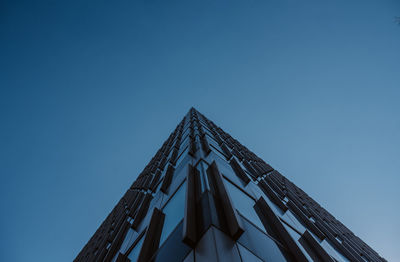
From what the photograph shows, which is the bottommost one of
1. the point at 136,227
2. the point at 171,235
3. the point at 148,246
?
the point at 136,227

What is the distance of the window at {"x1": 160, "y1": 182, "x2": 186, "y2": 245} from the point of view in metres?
5.58

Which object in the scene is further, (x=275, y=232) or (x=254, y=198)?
(x=254, y=198)

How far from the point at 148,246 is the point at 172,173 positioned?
17.0ft

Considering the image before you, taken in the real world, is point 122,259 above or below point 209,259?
below

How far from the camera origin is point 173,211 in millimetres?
6426

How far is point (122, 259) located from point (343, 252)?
11.5m

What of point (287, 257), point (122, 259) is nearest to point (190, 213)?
point (287, 257)

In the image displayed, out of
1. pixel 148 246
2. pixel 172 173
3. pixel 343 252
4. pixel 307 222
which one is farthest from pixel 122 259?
pixel 343 252

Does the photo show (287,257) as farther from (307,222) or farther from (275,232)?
(307,222)

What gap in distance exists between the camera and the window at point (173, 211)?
5.58m

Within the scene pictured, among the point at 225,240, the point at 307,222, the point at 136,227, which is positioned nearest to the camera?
the point at 225,240

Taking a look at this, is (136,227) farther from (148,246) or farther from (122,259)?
(148,246)

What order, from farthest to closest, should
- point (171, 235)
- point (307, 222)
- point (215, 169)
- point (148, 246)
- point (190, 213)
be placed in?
1. point (307, 222)
2. point (215, 169)
3. point (148, 246)
4. point (171, 235)
5. point (190, 213)

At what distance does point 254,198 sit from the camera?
749cm
